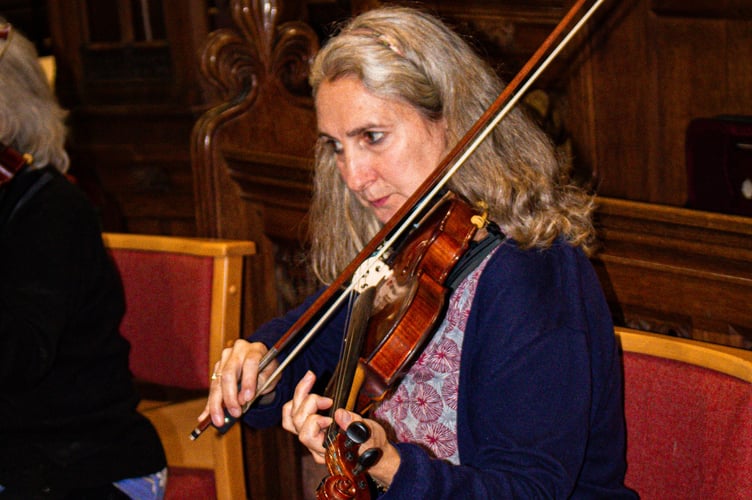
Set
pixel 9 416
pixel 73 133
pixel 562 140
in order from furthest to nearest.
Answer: pixel 73 133 → pixel 562 140 → pixel 9 416

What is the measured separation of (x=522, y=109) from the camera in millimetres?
1363

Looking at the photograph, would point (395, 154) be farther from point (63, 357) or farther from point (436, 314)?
point (63, 357)

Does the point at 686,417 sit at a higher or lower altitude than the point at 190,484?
higher

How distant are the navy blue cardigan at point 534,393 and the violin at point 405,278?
0.21ft

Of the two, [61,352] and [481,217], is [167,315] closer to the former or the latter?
[61,352]

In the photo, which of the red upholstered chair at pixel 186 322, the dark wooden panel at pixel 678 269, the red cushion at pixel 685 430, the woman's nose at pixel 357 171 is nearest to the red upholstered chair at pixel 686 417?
the red cushion at pixel 685 430

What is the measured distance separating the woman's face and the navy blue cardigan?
16 cm

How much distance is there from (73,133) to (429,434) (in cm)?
317

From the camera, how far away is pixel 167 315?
189 cm

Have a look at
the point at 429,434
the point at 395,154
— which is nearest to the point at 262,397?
the point at 429,434

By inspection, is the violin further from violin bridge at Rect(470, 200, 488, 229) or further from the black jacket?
the black jacket

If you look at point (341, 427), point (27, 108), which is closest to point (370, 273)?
point (341, 427)

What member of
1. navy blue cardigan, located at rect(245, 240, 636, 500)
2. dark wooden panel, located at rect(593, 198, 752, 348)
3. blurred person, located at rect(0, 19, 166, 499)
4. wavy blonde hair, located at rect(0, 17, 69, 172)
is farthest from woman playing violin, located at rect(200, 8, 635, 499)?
wavy blonde hair, located at rect(0, 17, 69, 172)

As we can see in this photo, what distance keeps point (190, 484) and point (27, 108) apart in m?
0.74
